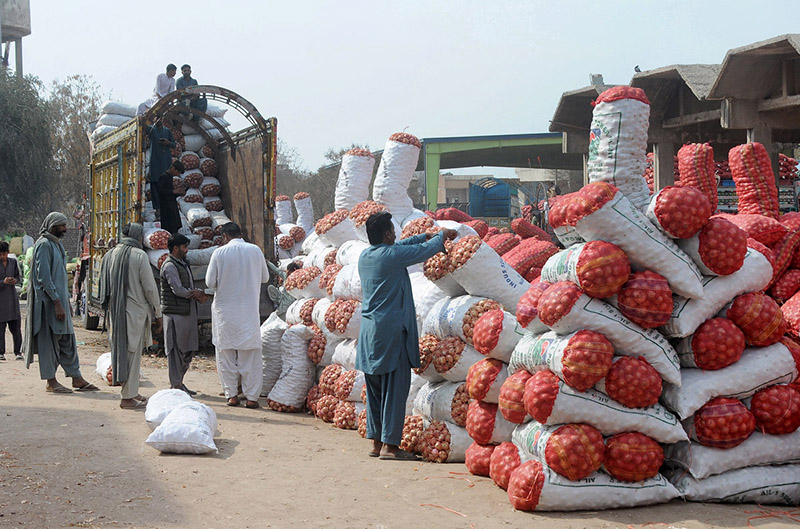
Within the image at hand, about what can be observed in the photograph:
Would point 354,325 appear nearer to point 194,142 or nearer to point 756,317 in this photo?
point 756,317

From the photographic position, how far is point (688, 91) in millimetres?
10430

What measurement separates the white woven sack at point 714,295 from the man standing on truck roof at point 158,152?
8.67m

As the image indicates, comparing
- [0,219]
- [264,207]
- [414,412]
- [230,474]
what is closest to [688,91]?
[264,207]

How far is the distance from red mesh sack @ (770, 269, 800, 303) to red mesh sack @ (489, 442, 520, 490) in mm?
2240

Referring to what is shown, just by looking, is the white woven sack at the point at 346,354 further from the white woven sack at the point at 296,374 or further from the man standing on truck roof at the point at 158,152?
the man standing on truck roof at the point at 158,152

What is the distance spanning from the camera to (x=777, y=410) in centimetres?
424

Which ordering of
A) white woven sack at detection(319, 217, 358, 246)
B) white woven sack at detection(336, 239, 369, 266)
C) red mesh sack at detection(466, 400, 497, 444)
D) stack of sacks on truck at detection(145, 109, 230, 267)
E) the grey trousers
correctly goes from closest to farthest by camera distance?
red mesh sack at detection(466, 400, 497, 444)
white woven sack at detection(336, 239, 369, 266)
white woven sack at detection(319, 217, 358, 246)
the grey trousers
stack of sacks on truck at detection(145, 109, 230, 267)

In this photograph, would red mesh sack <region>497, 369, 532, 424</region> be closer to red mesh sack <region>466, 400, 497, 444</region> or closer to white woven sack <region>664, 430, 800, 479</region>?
red mesh sack <region>466, 400, 497, 444</region>

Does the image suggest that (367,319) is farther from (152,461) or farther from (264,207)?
(264,207)

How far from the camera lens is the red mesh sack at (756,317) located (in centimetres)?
430

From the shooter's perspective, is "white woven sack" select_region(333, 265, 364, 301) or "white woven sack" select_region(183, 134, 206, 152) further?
"white woven sack" select_region(183, 134, 206, 152)

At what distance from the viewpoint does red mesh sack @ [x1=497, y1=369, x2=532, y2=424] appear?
4.46m

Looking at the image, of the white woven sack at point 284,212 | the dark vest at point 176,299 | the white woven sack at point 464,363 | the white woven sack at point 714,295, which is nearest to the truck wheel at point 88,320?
the white woven sack at point 284,212

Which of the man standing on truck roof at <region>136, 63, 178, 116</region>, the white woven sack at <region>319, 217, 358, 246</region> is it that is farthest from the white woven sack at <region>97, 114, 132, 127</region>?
the white woven sack at <region>319, 217, 358, 246</region>
